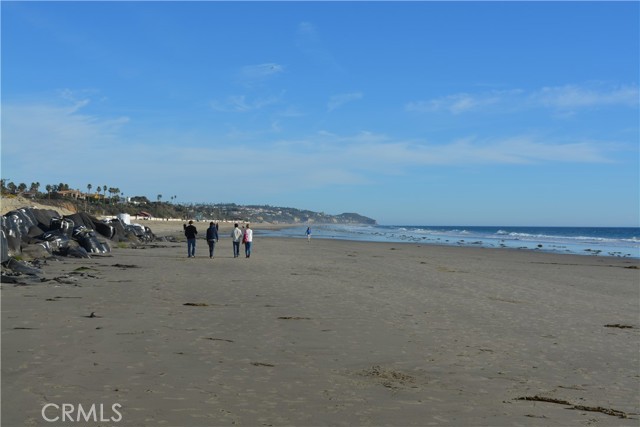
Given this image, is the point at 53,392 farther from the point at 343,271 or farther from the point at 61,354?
A: the point at 343,271

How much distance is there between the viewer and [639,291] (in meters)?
16.9

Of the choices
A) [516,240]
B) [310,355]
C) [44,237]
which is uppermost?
[44,237]

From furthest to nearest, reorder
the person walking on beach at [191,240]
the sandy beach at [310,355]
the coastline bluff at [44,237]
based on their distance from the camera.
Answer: the person walking on beach at [191,240] < the coastline bluff at [44,237] < the sandy beach at [310,355]

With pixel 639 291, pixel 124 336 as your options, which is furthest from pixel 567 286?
pixel 124 336

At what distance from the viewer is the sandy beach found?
5316 mm

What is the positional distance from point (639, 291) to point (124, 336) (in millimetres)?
15126

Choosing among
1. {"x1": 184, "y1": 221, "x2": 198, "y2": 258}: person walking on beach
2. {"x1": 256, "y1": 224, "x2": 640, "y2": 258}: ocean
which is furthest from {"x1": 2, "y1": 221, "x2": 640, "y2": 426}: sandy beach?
{"x1": 256, "y1": 224, "x2": 640, "y2": 258}: ocean

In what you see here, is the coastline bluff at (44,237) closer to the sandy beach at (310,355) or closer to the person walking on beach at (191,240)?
the person walking on beach at (191,240)

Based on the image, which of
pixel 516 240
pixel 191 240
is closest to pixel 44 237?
pixel 191 240

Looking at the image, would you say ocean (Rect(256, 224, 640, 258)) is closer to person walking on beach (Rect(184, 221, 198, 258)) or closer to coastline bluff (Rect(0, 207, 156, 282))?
person walking on beach (Rect(184, 221, 198, 258))

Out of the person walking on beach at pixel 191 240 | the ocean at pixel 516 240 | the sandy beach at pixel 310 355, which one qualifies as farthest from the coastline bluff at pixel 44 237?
the ocean at pixel 516 240

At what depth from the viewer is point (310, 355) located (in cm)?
739

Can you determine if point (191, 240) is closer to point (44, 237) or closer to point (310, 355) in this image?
point (44, 237)

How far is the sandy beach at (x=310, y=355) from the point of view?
5316 millimetres
